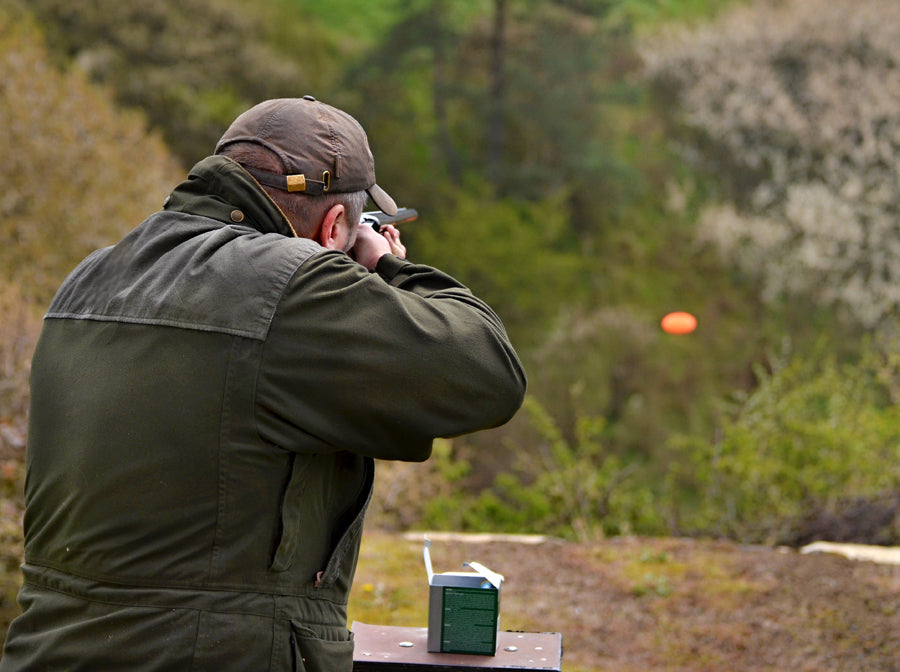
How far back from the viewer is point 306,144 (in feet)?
6.79

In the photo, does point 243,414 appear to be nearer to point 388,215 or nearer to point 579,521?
point 388,215

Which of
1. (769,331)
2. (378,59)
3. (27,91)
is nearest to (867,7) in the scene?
(769,331)

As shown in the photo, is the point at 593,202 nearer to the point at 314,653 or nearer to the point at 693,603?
the point at 693,603

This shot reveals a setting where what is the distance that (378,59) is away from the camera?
23.6 m

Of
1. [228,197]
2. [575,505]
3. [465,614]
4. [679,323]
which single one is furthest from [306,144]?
[679,323]

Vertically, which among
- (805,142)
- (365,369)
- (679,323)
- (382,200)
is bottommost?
(365,369)

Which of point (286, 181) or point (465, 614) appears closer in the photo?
point (286, 181)

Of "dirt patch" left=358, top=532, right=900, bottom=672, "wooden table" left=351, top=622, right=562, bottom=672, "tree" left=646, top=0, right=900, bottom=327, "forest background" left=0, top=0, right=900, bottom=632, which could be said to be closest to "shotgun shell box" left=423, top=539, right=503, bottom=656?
"wooden table" left=351, top=622, right=562, bottom=672

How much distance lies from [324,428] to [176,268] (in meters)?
0.38

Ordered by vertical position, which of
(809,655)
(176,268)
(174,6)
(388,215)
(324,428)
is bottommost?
(809,655)

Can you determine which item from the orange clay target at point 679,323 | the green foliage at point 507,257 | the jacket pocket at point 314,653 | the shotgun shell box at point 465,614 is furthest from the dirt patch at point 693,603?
the green foliage at point 507,257

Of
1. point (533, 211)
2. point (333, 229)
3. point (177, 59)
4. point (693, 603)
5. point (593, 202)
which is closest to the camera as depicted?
point (333, 229)

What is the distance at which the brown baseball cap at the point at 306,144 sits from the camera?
6.79ft

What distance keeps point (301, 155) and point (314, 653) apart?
0.89 m
